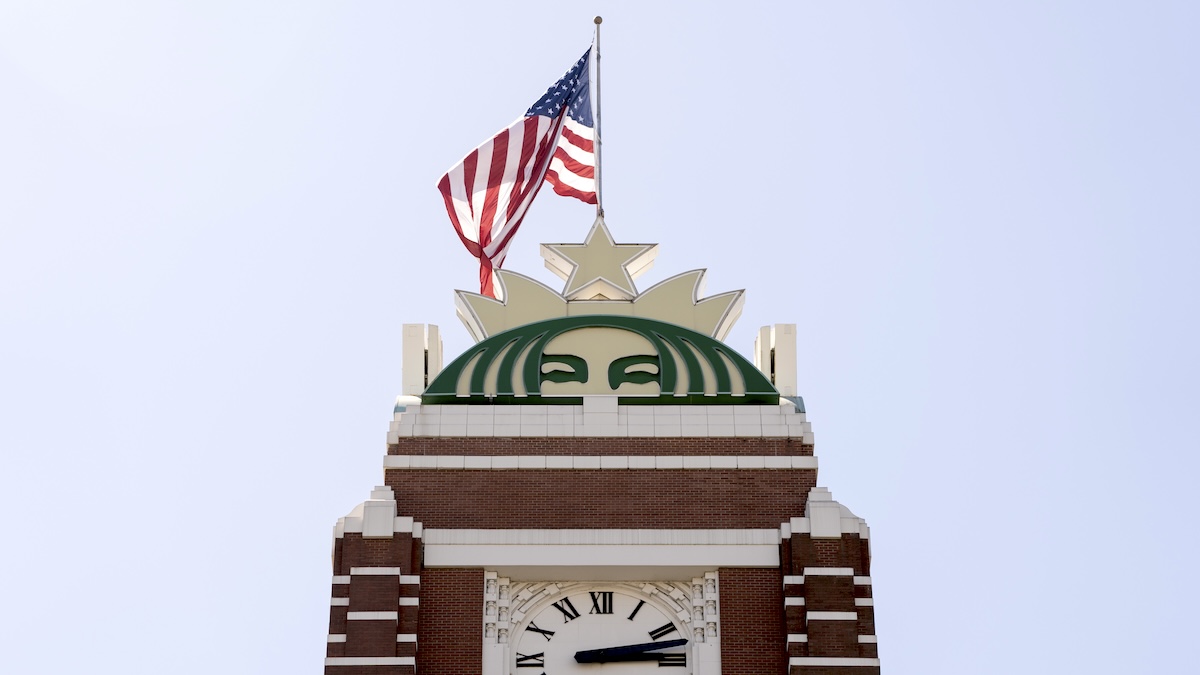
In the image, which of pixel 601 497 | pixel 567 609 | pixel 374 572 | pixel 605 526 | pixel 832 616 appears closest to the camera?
pixel 832 616

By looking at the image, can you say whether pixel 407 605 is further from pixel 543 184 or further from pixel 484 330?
pixel 543 184

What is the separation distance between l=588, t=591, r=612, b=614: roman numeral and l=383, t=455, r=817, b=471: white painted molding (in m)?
1.98

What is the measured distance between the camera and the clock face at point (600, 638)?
38.4 m

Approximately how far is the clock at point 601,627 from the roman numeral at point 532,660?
0.02 meters

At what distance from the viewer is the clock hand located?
38.4 meters

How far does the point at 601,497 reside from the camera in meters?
39.6

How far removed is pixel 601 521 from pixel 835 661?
4348 mm

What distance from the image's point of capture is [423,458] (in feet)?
131

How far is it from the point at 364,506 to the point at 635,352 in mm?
5436

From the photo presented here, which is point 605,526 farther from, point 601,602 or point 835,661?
point 835,661

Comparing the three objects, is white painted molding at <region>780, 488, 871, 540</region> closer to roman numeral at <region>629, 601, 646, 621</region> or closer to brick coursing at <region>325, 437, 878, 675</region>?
brick coursing at <region>325, 437, 878, 675</region>

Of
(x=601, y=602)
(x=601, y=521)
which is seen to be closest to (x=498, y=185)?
(x=601, y=521)

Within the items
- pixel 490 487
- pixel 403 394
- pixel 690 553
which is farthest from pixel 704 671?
pixel 403 394

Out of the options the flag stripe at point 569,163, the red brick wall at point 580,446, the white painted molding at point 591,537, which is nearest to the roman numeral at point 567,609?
the white painted molding at point 591,537
